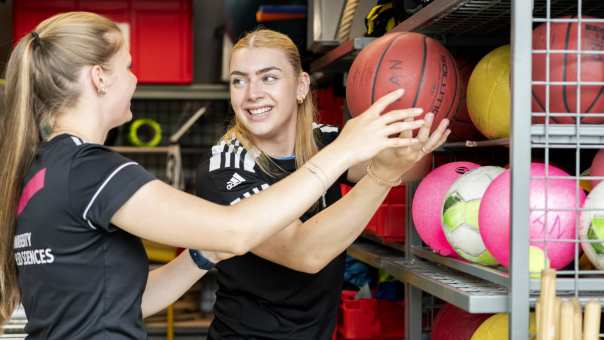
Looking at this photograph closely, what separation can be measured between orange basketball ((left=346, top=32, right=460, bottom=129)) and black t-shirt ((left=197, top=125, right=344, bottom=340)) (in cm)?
47

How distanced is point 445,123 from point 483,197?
0.75ft

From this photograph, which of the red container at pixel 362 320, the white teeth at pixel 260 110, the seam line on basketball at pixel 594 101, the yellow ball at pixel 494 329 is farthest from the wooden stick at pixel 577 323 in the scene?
the red container at pixel 362 320

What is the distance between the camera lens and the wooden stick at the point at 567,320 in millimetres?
1725

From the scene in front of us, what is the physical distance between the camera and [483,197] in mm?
2021

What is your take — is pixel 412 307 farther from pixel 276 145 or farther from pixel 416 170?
pixel 276 145

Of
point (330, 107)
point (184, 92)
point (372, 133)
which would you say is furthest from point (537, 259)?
point (184, 92)

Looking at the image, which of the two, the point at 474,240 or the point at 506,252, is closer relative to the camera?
the point at 506,252

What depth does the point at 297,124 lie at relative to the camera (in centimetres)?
274

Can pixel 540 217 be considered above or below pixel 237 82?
below

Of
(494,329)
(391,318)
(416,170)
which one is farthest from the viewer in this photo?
(391,318)

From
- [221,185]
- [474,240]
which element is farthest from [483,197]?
[221,185]

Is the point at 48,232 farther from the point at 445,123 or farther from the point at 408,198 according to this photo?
the point at 408,198

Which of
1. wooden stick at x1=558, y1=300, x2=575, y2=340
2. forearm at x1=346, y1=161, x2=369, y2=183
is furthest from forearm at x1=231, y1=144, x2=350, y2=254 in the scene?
forearm at x1=346, y1=161, x2=369, y2=183

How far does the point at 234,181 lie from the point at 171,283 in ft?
1.32
